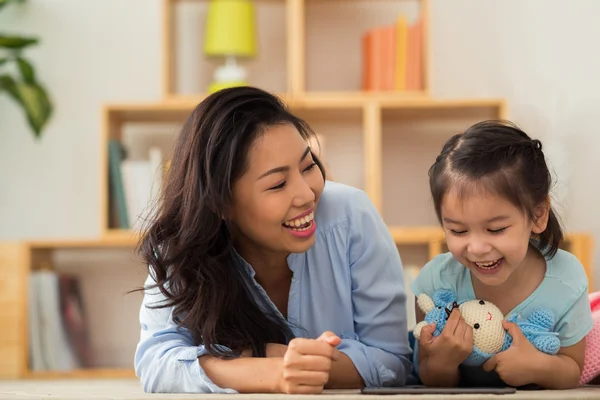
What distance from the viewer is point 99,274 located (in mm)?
3287

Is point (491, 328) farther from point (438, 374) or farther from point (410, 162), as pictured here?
point (410, 162)

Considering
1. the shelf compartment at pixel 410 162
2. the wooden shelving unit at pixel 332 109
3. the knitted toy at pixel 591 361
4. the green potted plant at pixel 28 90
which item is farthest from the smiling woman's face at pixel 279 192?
the green potted plant at pixel 28 90

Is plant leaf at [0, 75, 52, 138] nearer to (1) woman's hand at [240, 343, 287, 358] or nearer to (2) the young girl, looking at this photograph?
(1) woman's hand at [240, 343, 287, 358]

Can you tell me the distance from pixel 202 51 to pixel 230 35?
303 millimetres

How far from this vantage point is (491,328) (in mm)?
1457

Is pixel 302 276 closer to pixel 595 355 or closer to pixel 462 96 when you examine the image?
pixel 595 355

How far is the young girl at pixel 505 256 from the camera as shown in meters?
1.42

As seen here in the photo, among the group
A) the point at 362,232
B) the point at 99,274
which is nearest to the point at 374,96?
the point at 99,274

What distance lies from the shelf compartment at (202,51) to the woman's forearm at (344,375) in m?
1.93

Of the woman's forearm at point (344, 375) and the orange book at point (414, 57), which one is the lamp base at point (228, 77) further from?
the woman's forearm at point (344, 375)

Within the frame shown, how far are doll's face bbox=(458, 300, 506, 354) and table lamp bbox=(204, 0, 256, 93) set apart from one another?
1694 mm

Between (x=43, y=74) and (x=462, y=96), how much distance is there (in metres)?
1.62

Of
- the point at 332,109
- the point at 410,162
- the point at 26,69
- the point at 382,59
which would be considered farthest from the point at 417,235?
the point at 26,69

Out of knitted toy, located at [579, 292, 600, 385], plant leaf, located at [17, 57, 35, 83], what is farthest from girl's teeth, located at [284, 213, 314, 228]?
plant leaf, located at [17, 57, 35, 83]
